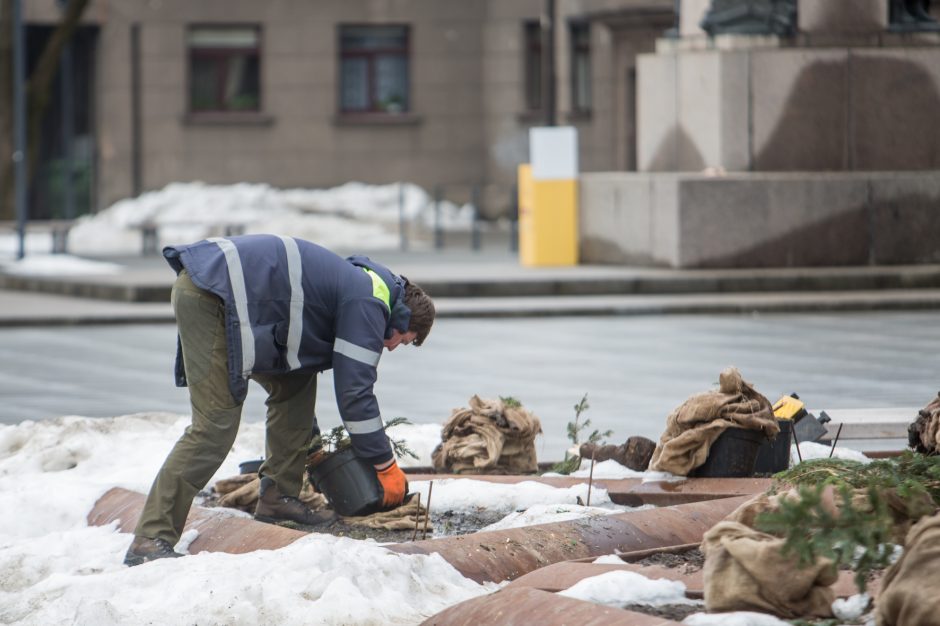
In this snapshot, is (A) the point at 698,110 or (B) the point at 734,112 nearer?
(B) the point at 734,112

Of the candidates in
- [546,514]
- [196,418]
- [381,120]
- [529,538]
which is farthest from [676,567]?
[381,120]

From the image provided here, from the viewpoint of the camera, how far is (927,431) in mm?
6637

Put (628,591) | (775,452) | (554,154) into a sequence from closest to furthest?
(628,591), (775,452), (554,154)

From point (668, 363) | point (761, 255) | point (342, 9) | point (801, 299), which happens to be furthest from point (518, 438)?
point (342, 9)

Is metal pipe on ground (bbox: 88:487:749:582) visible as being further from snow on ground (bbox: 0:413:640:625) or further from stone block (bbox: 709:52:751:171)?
stone block (bbox: 709:52:751:171)

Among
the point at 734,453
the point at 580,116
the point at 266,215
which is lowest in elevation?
the point at 734,453

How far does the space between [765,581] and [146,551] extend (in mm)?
2494

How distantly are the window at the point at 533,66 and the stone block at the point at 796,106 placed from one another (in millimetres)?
15609

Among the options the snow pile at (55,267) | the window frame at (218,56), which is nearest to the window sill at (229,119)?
the window frame at (218,56)

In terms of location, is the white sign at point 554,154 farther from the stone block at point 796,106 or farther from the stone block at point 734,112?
the stone block at point 796,106

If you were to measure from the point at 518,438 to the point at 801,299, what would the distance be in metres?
9.96

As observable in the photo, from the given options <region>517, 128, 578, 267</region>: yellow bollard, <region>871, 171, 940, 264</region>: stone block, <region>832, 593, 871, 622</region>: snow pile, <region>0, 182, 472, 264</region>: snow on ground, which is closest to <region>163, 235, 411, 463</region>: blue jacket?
<region>832, 593, 871, 622</region>: snow pile

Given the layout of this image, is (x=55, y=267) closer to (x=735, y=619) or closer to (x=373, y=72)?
(x=373, y=72)

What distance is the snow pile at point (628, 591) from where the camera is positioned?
16.4 feet
